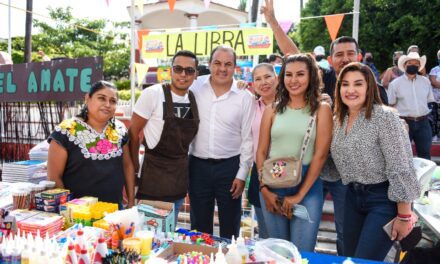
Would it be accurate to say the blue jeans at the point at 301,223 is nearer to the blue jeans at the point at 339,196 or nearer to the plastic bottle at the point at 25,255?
the blue jeans at the point at 339,196

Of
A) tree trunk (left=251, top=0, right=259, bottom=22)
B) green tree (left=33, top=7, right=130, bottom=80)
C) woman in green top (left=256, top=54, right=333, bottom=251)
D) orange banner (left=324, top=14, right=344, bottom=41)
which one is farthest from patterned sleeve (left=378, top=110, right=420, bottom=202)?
green tree (left=33, top=7, right=130, bottom=80)

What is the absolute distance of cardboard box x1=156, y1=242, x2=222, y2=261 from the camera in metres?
1.74

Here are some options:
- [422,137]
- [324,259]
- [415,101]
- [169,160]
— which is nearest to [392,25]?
[415,101]

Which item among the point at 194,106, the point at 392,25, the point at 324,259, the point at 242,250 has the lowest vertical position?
the point at 324,259

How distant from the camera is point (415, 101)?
5090 mm

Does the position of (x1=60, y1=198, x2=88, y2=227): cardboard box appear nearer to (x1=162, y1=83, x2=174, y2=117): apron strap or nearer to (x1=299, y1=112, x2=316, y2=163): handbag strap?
(x1=162, y1=83, x2=174, y2=117): apron strap

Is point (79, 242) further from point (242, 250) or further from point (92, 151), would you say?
point (92, 151)

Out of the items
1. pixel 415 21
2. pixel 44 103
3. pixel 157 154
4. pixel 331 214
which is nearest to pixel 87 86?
pixel 44 103

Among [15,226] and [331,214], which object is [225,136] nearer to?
[15,226]

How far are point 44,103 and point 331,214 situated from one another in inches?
163

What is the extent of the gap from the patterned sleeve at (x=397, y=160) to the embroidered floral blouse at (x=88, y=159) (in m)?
1.66

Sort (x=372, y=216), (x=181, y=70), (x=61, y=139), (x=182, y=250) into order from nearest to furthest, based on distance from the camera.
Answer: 1. (x=182, y=250)
2. (x=372, y=216)
3. (x=61, y=139)
4. (x=181, y=70)

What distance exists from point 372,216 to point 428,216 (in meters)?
0.81

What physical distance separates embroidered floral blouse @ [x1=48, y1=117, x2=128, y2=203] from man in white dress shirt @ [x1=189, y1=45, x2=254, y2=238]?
26.8 inches
